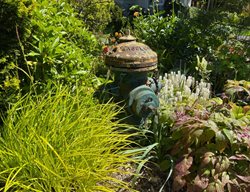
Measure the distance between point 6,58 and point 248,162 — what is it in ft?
6.30

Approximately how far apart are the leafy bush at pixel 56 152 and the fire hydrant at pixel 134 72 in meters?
0.41

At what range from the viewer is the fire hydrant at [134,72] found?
2.76m

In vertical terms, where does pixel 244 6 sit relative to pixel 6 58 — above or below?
below

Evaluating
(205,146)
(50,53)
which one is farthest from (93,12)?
(205,146)

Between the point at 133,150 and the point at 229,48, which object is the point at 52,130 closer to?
the point at 133,150

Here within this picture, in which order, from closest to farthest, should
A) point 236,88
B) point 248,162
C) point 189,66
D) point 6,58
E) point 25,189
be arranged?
1. point 25,189
2. point 248,162
3. point 6,58
4. point 236,88
5. point 189,66

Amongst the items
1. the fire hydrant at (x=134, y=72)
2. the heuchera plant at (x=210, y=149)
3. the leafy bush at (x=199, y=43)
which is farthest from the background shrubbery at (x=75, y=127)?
the leafy bush at (x=199, y=43)

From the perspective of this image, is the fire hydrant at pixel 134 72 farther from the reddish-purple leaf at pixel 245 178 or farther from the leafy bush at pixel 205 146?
the reddish-purple leaf at pixel 245 178

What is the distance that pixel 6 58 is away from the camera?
8.84 ft

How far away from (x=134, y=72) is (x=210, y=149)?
830 mm

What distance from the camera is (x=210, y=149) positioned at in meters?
2.45

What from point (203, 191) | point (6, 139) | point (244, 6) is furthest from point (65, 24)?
point (244, 6)

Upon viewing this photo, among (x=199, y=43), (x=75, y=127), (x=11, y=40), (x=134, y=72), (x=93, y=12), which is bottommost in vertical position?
(x=199, y=43)

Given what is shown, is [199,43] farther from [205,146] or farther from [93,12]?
[205,146]
